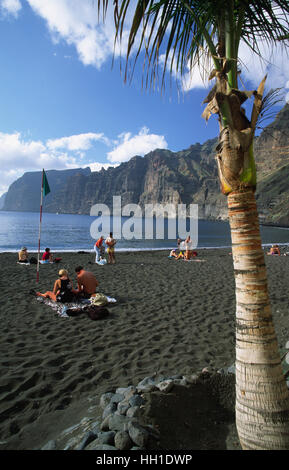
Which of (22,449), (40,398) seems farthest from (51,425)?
(40,398)

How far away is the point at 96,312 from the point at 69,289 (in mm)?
1656

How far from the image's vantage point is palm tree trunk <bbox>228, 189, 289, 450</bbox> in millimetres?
1926

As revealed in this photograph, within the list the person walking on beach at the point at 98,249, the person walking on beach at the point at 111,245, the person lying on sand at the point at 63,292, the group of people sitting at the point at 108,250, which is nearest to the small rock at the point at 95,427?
the person lying on sand at the point at 63,292

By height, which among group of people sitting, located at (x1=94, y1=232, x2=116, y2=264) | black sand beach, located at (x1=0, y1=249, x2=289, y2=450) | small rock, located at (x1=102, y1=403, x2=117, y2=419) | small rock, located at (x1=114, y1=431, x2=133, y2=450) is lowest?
black sand beach, located at (x1=0, y1=249, x2=289, y2=450)

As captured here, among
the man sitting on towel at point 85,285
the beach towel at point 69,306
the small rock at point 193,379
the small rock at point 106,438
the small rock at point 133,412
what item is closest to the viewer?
the small rock at point 106,438

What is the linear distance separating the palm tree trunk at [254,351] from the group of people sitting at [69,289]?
6.64m

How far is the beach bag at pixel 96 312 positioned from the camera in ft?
22.0

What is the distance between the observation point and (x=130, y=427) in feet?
7.43

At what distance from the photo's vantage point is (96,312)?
677 cm

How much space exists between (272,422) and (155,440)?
1025 mm

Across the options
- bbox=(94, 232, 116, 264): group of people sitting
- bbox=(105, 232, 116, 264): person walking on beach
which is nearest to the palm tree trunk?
bbox=(105, 232, 116, 264): person walking on beach

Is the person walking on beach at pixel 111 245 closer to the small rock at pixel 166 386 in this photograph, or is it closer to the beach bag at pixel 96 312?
the beach bag at pixel 96 312

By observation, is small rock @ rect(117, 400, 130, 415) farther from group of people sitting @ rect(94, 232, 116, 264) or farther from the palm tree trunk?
group of people sitting @ rect(94, 232, 116, 264)

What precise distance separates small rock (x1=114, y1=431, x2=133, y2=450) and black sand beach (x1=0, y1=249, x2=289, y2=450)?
99 cm
